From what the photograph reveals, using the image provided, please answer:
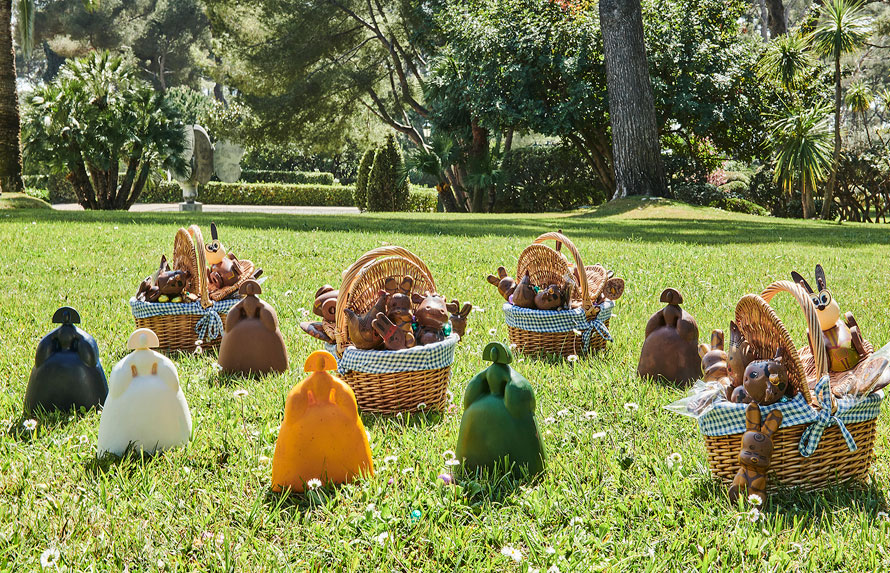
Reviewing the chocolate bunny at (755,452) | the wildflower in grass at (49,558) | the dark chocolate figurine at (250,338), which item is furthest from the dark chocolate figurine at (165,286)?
the chocolate bunny at (755,452)

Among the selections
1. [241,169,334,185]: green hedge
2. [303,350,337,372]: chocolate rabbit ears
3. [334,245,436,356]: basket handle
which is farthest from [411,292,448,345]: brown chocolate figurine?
[241,169,334,185]: green hedge

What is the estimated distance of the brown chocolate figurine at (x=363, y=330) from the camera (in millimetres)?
2816

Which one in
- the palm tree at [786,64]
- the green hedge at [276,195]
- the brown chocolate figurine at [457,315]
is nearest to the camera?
the brown chocolate figurine at [457,315]

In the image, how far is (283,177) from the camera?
120 feet

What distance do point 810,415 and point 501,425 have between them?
87 cm

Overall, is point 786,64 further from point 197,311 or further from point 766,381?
point 766,381

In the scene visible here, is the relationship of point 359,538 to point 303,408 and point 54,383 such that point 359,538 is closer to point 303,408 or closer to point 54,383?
point 303,408

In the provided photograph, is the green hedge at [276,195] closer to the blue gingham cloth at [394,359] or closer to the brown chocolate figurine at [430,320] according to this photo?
the brown chocolate figurine at [430,320]

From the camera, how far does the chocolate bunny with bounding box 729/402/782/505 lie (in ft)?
6.59

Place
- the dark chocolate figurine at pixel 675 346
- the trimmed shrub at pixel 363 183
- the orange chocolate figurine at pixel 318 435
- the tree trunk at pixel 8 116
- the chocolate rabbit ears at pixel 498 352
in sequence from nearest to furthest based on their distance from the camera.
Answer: the orange chocolate figurine at pixel 318 435 < the chocolate rabbit ears at pixel 498 352 < the dark chocolate figurine at pixel 675 346 < the tree trunk at pixel 8 116 < the trimmed shrub at pixel 363 183

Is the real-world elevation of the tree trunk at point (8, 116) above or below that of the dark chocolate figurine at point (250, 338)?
above

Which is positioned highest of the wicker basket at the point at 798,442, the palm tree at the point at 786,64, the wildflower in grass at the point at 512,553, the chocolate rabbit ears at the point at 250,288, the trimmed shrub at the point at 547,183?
the palm tree at the point at 786,64

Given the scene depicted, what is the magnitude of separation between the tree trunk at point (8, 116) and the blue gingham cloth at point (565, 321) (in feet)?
47.6

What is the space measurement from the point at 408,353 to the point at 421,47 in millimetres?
18968
